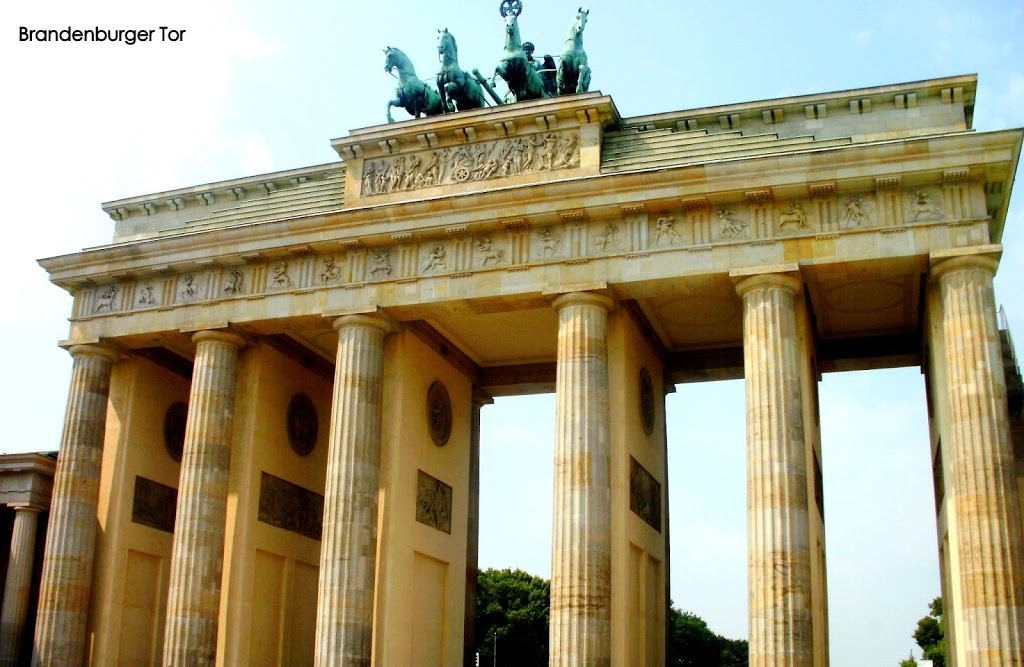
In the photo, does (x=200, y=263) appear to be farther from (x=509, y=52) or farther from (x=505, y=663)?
(x=505, y=663)

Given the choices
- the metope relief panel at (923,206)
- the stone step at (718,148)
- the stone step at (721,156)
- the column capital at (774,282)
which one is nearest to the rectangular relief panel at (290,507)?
the stone step at (721,156)

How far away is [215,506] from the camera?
26609mm

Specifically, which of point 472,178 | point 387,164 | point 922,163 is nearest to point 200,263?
point 387,164

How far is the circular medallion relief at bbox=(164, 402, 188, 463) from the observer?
30922mm

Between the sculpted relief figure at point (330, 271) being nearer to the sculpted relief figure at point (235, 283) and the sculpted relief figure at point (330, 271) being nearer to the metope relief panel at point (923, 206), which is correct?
the sculpted relief figure at point (235, 283)

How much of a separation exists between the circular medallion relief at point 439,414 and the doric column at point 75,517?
861cm

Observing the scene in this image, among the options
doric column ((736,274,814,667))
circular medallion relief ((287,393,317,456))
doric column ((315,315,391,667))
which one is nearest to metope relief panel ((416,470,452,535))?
doric column ((315,315,391,667))

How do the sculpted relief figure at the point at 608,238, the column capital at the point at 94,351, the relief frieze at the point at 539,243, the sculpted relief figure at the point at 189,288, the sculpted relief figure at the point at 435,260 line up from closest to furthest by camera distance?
the relief frieze at the point at 539,243 < the sculpted relief figure at the point at 608,238 < the sculpted relief figure at the point at 435,260 < the sculpted relief figure at the point at 189,288 < the column capital at the point at 94,351

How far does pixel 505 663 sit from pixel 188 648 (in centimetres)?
5020

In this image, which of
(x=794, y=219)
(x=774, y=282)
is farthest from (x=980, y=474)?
(x=794, y=219)

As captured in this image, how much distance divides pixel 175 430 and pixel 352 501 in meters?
8.84

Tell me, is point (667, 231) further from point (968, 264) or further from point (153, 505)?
point (153, 505)

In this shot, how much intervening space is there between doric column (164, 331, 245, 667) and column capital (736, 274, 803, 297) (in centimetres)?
1292

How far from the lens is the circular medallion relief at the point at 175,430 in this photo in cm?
3092
